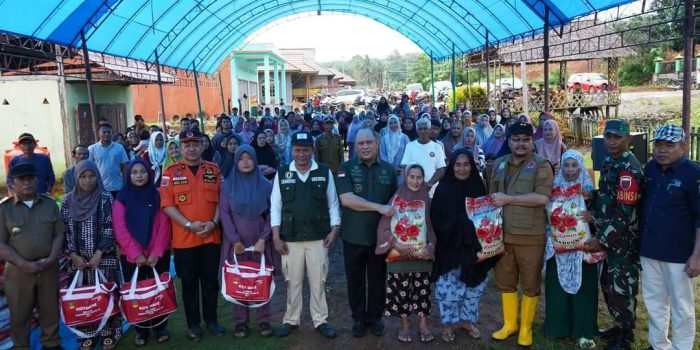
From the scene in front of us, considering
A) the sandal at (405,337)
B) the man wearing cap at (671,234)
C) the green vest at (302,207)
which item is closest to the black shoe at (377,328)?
the sandal at (405,337)

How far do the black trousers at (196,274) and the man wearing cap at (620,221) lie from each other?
2.92 meters

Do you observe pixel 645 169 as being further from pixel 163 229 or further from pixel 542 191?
pixel 163 229

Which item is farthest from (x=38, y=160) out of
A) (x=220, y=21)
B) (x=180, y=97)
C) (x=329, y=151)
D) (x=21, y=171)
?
(x=180, y=97)

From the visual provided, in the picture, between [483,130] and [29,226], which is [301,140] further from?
[483,130]

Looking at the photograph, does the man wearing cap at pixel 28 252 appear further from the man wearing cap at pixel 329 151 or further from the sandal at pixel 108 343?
the man wearing cap at pixel 329 151

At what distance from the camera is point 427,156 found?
6.07 meters

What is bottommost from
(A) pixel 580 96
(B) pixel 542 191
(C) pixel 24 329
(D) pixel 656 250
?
(C) pixel 24 329

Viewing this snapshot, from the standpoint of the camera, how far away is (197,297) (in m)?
4.15

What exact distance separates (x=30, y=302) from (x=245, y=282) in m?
1.57

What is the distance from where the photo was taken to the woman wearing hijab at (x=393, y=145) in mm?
7586

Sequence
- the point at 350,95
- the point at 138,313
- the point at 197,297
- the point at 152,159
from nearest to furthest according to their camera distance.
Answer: the point at 138,313, the point at 197,297, the point at 152,159, the point at 350,95

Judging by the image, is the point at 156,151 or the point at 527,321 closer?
the point at 527,321

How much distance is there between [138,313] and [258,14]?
16.4 metres

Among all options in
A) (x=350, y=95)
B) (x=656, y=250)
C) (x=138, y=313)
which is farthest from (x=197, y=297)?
(x=350, y=95)
